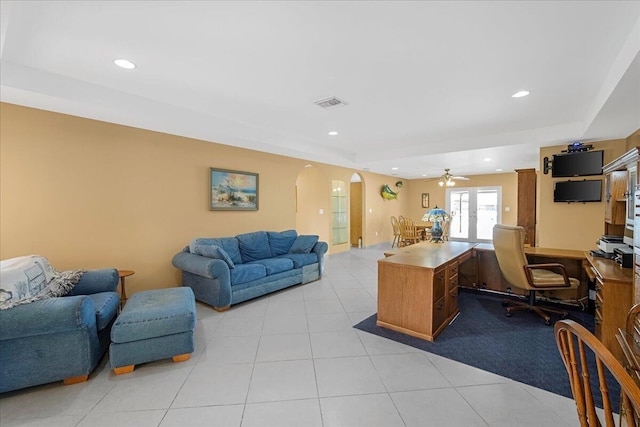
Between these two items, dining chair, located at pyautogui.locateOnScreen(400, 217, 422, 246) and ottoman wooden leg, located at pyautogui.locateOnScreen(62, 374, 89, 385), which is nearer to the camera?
ottoman wooden leg, located at pyautogui.locateOnScreen(62, 374, 89, 385)

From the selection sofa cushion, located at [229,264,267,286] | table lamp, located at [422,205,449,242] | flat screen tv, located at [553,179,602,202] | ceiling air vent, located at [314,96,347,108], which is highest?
ceiling air vent, located at [314,96,347,108]

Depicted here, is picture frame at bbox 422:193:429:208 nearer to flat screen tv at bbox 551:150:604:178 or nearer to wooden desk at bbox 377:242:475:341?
flat screen tv at bbox 551:150:604:178

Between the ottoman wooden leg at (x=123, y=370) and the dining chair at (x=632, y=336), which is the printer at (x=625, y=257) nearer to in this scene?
the dining chair at (x=632, y=336)

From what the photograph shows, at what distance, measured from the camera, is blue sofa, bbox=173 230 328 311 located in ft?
11.6

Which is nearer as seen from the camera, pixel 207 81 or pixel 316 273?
pixel 207 81

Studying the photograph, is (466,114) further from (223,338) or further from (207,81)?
(223,338)

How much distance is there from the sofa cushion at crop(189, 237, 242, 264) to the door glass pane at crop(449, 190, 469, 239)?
802 centimetres

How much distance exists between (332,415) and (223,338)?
4.85ft

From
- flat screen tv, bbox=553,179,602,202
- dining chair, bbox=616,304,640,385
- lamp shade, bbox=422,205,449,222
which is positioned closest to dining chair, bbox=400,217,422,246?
flat screen tv, bbox=553,179,602,202

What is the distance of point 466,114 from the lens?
369 cm

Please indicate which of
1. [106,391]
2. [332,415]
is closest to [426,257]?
[332,415]

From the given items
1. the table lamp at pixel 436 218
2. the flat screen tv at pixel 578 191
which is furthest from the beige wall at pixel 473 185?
the table lamp at pixel 436 218

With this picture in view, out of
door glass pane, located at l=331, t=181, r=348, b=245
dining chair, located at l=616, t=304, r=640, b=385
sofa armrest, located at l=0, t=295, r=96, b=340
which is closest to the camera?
dining chair, located at l=616, t=304, r=640, b=385

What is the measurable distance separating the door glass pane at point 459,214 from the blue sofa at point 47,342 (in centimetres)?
1001
